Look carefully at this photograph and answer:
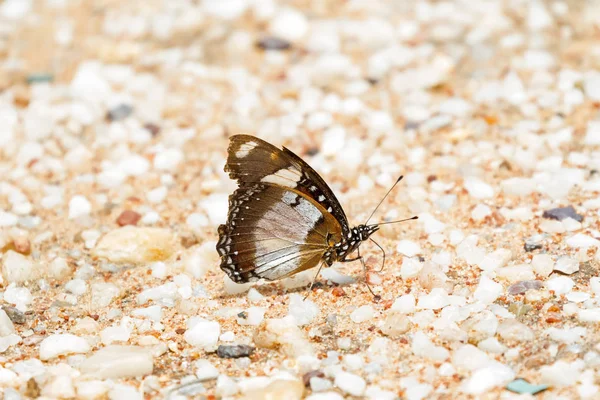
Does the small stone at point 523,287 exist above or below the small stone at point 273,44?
below

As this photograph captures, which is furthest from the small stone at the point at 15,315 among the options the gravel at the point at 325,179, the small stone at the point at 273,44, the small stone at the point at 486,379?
the small stone at the point at 273,44

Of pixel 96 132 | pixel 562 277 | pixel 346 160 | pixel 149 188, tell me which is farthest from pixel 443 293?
pixel 96 132

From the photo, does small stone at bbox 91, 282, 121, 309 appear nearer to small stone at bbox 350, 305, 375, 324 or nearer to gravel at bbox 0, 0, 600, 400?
gravel at bbox 0, 0, 600, 400

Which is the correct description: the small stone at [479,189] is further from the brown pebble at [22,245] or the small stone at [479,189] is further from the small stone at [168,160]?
the brown pebble at [22,245]

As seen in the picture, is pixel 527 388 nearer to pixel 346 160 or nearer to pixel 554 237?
pixel 554 237

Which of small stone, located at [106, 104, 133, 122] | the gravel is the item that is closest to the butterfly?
the gravel

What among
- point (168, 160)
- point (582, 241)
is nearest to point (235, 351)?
point (582, 241)
